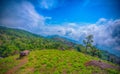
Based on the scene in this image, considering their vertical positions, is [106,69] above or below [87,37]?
below

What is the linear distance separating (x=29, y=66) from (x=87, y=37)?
41542mm

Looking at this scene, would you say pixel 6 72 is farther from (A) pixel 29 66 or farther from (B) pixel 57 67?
(B) pixel 57 67

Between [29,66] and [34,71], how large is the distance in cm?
202

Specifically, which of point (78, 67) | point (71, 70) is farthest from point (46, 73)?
point (78, 67)

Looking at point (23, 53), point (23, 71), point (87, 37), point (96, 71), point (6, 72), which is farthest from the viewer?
point (87, 37)

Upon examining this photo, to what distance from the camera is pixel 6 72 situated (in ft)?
52.0

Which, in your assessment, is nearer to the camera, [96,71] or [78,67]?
[96,71]

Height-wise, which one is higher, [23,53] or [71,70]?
[23,53]

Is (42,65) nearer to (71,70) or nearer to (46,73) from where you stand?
(46,73)

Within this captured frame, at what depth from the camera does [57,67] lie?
50.8 feet

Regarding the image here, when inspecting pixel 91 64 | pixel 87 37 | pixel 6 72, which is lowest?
pixel 6 72

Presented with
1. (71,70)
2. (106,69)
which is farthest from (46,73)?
(106,69)

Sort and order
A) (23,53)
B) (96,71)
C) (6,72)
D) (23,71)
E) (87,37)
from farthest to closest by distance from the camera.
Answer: (87,37)
(23,53)
(6,72)
(23,71)
(96,71)

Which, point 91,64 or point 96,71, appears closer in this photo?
point 96,71
